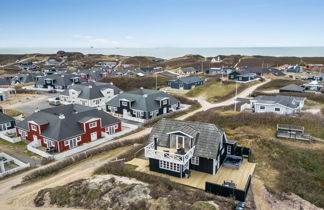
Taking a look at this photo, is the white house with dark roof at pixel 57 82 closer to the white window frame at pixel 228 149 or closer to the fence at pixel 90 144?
the fence at pixel 90 144

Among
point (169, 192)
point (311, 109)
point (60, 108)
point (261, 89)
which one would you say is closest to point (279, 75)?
point (261, 89)

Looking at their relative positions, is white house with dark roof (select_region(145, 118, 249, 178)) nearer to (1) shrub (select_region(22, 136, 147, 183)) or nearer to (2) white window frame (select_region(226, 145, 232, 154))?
(2) white window frame (select_region(226, 145, 232, 154))

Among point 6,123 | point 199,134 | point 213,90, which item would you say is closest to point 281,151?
point 199,134

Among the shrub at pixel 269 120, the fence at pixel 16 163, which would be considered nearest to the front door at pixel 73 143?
the fence at pixel 16 163

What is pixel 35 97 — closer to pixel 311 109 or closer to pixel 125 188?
pixel 125 188

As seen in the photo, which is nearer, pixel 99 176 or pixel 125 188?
pixel 125 188

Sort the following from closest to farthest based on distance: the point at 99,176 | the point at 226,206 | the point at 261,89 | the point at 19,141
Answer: the point at 226,206
the point at 99,176
the point at 19,141
the point at 261,89
